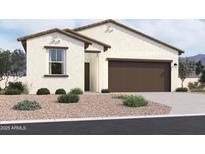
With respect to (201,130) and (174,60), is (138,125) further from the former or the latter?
(174,60)

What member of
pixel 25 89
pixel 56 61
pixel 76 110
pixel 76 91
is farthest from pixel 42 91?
pixel 76 110

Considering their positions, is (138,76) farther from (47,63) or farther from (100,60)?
(47,63)

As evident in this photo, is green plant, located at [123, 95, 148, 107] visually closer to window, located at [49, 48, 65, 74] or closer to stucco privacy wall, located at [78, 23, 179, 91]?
window, located at [49, 48, 65, 74]

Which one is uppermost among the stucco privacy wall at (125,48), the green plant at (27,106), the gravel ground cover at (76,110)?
the stucco privacy wall at (125,48)

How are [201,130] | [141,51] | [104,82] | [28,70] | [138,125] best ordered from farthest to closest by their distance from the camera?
[141,51], [104,82], [28,70], [138,125], [201,130]

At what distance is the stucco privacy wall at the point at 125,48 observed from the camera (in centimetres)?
2667

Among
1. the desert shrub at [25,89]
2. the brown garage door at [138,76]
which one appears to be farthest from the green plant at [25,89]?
the brown garage door at [138,76]

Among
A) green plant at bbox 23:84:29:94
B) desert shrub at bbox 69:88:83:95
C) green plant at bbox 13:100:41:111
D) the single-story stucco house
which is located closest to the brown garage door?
the single-story stucco house

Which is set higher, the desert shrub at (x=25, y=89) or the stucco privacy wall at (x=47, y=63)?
the stucco privacy wall at (x=47, y=63)

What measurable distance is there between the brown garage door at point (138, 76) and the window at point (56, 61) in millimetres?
5156

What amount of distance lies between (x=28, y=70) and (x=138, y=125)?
12.2m

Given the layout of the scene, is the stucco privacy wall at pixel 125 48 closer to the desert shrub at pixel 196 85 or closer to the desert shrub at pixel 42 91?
the desert shrub at pixel 42 91

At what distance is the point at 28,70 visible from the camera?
72.1 ft

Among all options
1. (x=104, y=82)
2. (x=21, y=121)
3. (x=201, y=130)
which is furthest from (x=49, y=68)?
(x=201, y=130)
